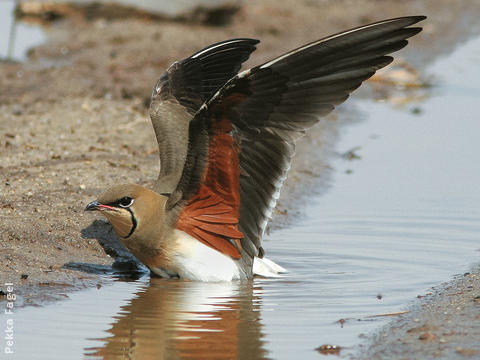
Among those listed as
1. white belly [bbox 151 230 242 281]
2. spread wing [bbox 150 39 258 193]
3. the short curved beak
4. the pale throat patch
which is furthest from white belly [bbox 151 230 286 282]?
spread wing [bbox 150 39 258 193]

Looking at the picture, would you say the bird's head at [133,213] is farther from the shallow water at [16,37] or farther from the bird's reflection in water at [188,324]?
the shallow water at [16,37]

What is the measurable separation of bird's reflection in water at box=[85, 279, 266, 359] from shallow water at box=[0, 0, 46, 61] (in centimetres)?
923

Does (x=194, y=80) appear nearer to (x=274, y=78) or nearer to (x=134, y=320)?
(x=274, y=78)

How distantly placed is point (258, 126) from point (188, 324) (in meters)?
1.40

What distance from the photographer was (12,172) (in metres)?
8.80

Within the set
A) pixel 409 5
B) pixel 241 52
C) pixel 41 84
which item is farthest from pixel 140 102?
pixel 409 5

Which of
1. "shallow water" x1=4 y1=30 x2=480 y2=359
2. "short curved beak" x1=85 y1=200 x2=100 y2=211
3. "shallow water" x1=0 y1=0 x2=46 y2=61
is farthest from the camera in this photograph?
"shallow water" x1=0 y1=0 x2=46 y2=61

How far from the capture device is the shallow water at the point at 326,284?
5258 mm

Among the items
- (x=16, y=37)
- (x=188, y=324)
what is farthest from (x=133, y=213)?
(x=16, y=37)

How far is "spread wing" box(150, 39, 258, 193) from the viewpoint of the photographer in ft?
24.9

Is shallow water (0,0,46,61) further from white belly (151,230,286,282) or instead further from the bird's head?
white belly (151,230,286,282)

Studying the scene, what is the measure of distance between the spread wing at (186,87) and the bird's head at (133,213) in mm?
784

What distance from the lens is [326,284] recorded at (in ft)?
22.1

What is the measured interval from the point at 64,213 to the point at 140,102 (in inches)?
190
